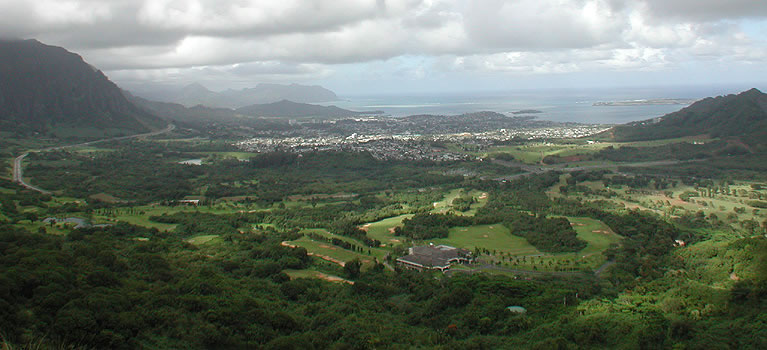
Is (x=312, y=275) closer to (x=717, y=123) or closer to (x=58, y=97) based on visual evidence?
(x=717, y=123)

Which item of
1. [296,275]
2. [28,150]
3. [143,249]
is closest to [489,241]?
[296,275]

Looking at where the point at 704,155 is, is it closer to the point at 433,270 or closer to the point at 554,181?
the point at 554,181

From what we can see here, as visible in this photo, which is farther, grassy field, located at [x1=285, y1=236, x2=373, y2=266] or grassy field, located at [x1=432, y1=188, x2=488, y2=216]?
grassy field, located at [x1=432, y1=188, x2=488, y2=216]

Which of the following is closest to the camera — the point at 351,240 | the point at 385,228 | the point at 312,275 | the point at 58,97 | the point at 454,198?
the point at 312,275

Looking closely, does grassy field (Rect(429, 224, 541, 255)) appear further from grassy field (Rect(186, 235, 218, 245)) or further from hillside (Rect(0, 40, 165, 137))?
hillside (Rect(0, 40, 165, 137))

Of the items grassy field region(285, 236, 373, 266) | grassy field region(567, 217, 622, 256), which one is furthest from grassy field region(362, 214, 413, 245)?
grassy field region(567, 217, 622, 256)

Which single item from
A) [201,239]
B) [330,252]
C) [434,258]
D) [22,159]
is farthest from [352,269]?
[22,159]
